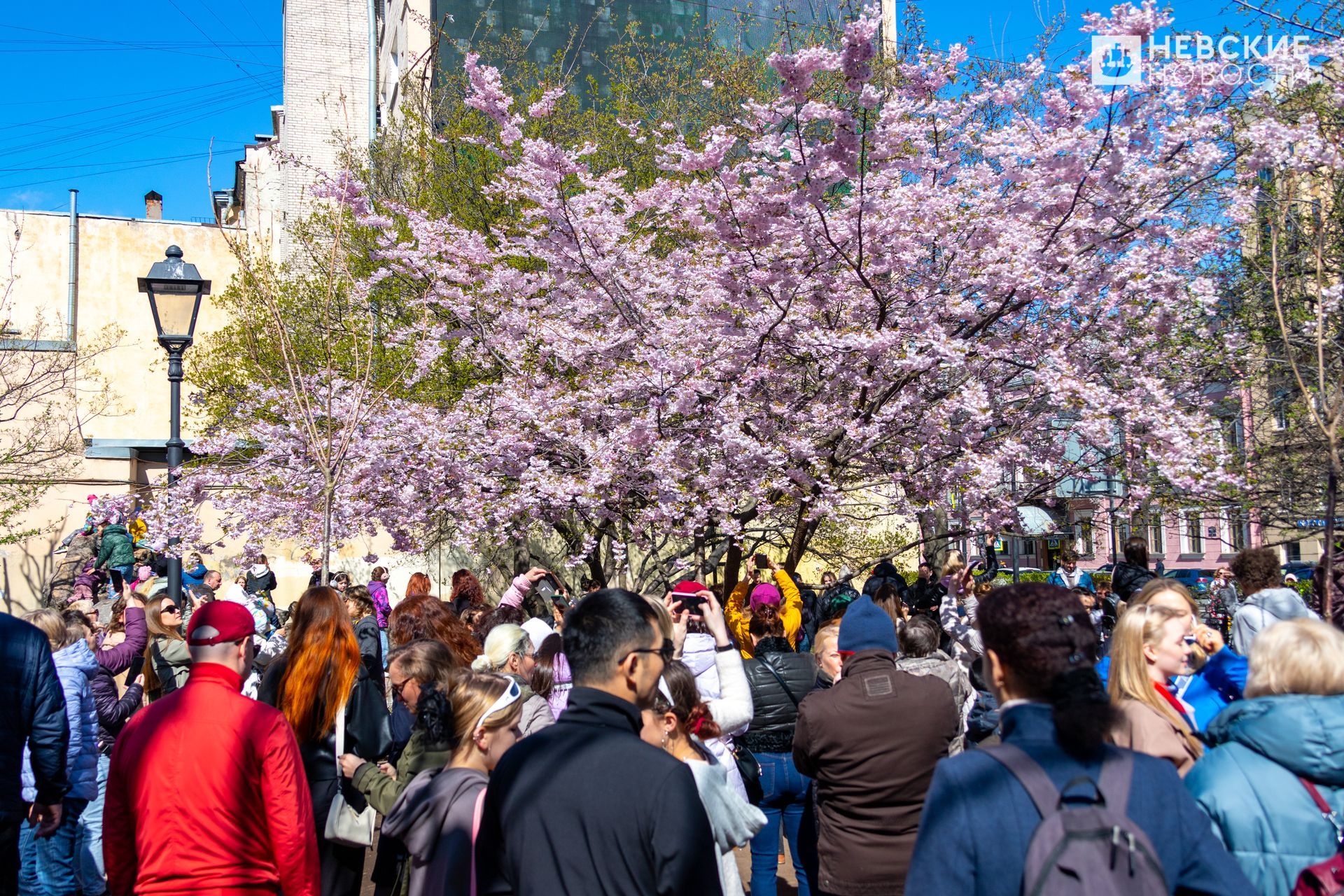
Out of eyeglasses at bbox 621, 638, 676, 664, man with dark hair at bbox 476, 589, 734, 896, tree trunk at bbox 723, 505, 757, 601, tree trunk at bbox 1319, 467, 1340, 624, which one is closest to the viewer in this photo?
man with dark hair at bbox 476, 589, 734, 896

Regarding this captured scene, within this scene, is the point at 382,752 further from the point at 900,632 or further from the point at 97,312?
the point at 97,312

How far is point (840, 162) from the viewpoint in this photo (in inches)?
358

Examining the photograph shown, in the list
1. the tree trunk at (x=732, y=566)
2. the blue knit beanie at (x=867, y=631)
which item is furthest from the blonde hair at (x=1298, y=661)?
the tree trunk at (x=732, y=566)

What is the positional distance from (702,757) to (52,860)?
3.76 meters

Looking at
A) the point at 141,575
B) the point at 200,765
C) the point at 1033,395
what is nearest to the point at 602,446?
the point at 1033,395

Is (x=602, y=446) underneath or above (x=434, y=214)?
underneath

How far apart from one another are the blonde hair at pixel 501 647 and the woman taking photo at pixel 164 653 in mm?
1942

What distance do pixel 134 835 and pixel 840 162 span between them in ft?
24.4

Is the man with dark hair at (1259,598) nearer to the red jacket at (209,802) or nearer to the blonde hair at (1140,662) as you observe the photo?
the blonde hair at (1140,662)

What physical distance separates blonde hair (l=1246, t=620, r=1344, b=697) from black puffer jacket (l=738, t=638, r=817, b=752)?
2816 millimetres

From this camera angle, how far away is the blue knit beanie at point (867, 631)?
14.2ft

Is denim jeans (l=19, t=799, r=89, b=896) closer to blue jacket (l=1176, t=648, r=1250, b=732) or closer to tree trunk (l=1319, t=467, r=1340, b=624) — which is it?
blue jacket (l=1176, t=648, r=1250, b=732)

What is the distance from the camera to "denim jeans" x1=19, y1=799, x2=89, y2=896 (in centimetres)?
555

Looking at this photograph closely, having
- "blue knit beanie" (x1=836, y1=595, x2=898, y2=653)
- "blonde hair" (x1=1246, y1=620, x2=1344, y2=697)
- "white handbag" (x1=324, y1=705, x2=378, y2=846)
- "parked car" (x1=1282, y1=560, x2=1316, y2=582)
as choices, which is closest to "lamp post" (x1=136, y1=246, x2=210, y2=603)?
"white handbag" (x1=324, y1=705, x2=378, y2=846)
